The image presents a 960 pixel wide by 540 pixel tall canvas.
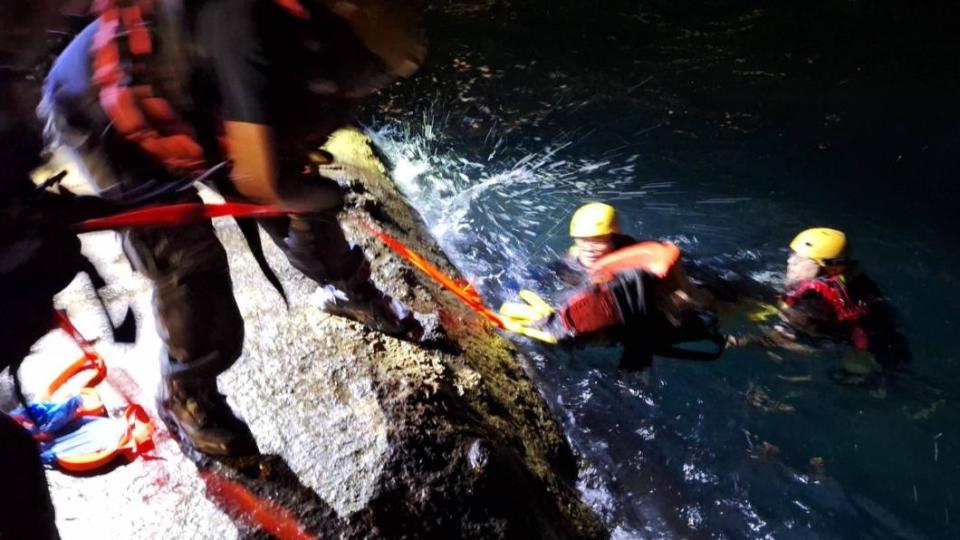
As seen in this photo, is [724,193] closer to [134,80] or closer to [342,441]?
[342,441]

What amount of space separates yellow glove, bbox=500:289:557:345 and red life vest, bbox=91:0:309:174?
1931 mm

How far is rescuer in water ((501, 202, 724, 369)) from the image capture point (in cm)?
307

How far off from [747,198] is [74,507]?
5.73 metres

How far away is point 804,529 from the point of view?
128 inches

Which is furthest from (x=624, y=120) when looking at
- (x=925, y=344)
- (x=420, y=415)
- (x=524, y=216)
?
(x=420, y=415)

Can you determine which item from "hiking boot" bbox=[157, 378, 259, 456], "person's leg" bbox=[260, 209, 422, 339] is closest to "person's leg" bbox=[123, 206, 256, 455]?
"hiking boot" bbox=[157, 378, 259, 456]

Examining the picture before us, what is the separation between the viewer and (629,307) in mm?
3080

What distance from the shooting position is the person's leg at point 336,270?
2.65 m

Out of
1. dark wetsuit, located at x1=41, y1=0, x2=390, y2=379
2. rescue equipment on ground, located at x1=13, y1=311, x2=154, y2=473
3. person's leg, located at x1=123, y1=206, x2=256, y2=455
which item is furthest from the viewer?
rescue equipment on ground, located at x1=13, y1=311, x2=154, y2=473

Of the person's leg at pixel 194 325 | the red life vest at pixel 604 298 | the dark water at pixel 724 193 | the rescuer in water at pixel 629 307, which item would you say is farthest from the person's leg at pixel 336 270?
the dark water at pixel 724 193

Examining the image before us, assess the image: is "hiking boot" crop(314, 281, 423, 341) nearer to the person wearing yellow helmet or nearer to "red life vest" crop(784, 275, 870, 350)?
the person wearing yellow helmet

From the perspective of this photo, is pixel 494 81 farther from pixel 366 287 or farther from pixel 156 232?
pixel 156 232

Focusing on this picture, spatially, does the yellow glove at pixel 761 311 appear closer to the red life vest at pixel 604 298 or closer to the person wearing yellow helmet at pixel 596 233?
the person wearing yellow helmet at pixel 596 233

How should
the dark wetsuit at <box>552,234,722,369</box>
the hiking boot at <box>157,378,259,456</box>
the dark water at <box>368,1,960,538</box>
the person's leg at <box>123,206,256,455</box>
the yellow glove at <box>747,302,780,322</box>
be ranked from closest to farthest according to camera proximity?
the person's leg at <box>123,206,256,455</box>
the hiking boot at <box>157,378,259,456</box>
the dark wetsuit at <box>552,234,722,369</box>
the dark water at <box>368,1,960,538</box>
the yellow glove at <box>747,302,780,322</box>
